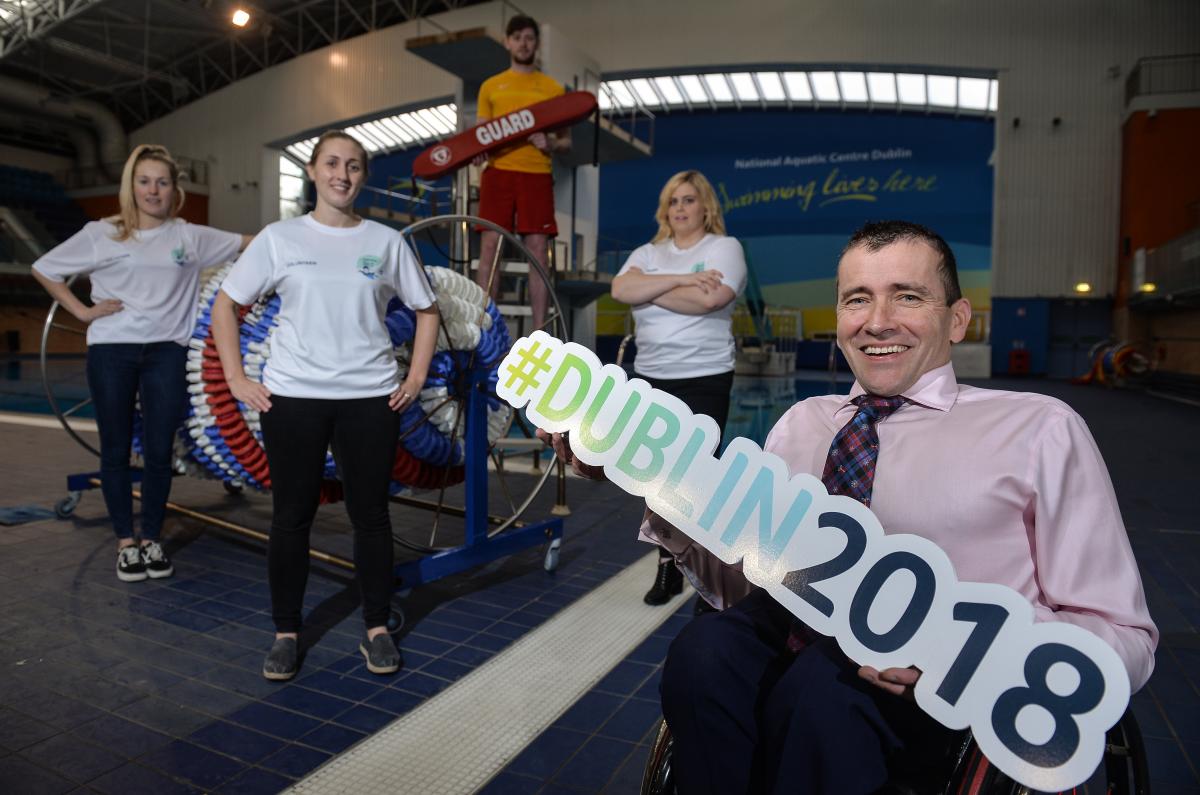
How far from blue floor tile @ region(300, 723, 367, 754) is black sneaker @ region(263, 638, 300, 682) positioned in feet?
1.05

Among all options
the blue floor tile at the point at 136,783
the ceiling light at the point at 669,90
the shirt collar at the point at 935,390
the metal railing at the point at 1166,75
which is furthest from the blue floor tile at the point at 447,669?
the ceiling light at the point at 669,90

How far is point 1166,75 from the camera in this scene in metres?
16.2

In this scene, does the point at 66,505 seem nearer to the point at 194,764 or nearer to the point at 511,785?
the point at 194,764

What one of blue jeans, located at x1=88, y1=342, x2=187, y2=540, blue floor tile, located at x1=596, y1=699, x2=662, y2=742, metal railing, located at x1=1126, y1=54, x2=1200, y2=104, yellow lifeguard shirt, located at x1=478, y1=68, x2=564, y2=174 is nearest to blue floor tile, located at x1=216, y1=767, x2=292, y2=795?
blue floor tile, located at x1=596, y1=699, x2=662, y2=742

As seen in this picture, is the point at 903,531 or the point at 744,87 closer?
the point at 903,531

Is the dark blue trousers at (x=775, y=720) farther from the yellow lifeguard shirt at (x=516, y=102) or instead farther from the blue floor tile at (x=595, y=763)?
the yellow lifeguard shirt at (x=516, y=102)

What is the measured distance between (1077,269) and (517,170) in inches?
693

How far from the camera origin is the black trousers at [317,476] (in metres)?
2.16

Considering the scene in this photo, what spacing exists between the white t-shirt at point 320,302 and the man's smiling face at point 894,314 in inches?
57.2

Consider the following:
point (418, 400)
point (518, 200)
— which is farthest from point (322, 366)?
point (518, 200)

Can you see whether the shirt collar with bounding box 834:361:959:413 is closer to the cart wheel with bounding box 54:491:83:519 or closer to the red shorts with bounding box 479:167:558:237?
the red shorts with bounding box 479:167:558:237

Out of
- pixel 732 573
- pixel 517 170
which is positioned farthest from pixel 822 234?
pixel 732 573

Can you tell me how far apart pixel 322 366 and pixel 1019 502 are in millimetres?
1719

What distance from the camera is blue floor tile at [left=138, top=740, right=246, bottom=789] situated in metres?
1.73
